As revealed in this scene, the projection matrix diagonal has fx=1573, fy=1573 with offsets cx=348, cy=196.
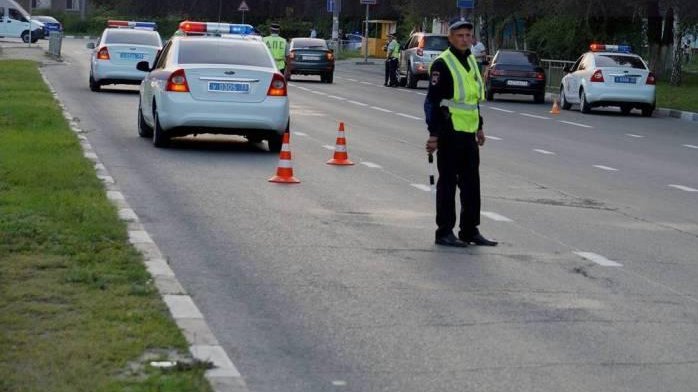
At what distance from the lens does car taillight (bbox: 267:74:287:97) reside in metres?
19.7

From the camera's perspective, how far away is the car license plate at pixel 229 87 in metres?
19.4

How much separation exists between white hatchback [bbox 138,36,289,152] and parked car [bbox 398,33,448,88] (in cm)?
2725

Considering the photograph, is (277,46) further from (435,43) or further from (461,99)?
(461,99)

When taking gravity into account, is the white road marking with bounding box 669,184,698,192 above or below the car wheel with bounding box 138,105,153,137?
below

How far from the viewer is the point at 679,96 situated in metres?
43.1

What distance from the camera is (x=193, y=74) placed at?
63.7ft

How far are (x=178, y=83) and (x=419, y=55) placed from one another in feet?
94.4

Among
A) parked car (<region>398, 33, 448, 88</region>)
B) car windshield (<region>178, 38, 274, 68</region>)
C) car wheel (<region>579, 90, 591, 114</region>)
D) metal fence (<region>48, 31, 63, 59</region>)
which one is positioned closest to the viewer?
car windshield (<region>178, 38, 274, 68</region>)

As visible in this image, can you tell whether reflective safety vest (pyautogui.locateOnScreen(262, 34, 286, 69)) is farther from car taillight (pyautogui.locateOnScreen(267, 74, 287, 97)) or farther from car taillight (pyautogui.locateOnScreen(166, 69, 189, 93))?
car taillight (pyautogui.locateOnScreen(166, 69, 189, 93))

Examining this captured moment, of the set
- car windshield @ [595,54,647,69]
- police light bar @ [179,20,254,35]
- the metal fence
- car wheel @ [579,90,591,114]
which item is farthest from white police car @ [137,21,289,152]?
the metal fence

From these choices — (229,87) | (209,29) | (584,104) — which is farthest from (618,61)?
(229,87)

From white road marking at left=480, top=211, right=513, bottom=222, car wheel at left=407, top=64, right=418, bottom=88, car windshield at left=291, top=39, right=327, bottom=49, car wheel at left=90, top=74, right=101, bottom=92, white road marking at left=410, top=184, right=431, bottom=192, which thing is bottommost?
car wheel at left=407, top=64, right=418, bottom=88

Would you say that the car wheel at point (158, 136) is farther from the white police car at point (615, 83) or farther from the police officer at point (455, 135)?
the white police car at point (615, 83)


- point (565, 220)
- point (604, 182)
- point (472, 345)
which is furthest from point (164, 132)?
point (472, 345)
